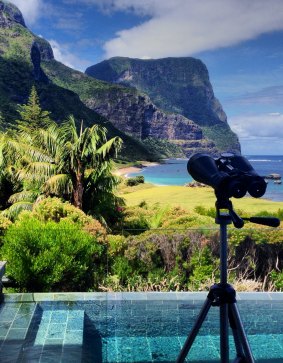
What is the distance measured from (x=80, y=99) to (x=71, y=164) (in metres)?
103

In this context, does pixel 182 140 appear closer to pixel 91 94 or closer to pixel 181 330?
pixel 91 94

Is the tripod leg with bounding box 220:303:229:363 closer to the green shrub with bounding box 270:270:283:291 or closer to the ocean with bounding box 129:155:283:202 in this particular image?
the green shrub with bounding box 270:270:283:291

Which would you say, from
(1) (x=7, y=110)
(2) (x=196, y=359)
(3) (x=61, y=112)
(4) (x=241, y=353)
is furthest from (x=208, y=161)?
(3) (x=61, y=112)

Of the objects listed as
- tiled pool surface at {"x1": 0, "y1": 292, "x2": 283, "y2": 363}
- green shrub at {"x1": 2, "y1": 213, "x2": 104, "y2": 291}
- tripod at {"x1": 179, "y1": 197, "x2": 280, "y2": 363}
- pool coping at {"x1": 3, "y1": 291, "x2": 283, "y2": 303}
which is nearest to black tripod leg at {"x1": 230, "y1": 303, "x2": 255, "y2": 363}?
tripod at {"x1": 179, "y1": 197, "x2": 280, "y2": 363}

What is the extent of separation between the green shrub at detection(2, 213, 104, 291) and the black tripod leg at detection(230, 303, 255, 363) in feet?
11.3

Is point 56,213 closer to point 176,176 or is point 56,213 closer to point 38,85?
point 176,176

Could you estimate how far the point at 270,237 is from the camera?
5871 mm

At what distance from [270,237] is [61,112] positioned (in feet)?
230

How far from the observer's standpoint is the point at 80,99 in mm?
108938

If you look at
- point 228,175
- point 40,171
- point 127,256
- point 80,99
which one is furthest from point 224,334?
point 80,99

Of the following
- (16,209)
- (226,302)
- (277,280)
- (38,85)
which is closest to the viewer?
(226,302)

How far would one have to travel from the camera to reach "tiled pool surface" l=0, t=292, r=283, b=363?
3463 millimetres

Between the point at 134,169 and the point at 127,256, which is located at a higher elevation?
the point at 127,256

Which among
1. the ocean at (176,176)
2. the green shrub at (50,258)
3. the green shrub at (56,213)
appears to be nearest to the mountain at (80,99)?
the ocean at (176,176)
